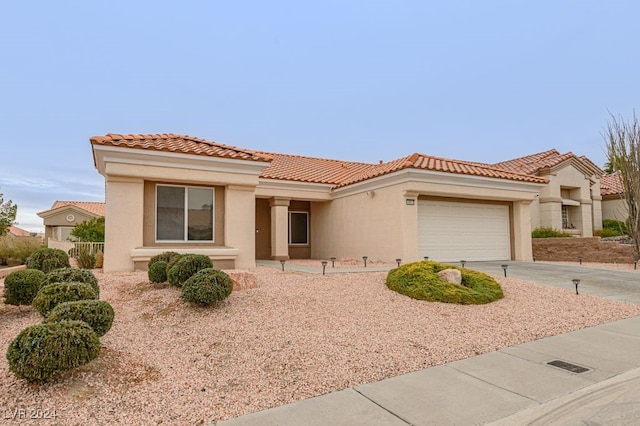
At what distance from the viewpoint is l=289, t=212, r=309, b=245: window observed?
62.3 ft

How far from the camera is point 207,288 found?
6.40 metres

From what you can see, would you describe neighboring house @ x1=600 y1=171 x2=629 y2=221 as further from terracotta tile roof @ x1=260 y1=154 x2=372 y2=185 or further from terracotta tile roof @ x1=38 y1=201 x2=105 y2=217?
terracotta tile roof @ x1=38 y1=201 x2=105 y2=217

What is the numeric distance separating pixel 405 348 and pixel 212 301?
10.5 ft

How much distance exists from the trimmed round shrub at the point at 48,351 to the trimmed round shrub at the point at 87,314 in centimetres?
52

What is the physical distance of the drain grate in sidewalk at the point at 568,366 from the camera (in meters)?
4.69

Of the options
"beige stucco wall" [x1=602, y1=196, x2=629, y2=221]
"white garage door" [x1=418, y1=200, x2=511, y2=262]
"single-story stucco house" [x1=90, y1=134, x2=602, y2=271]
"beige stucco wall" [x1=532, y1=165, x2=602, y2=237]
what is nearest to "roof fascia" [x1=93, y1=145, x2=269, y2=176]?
"single-story stucco house" [x1=90, y1=134, x2=602, y2=271]

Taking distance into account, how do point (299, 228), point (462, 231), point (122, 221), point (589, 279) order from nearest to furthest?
point (589, 279)
point (122, 221)
point (462, 231)
point (299, 228)

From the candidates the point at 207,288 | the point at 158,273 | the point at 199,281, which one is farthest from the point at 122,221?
the point at 207,288

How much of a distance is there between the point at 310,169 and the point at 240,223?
820cm

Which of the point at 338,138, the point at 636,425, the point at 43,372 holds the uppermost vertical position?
the point at 338,138

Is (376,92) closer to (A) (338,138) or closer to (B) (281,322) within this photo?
(A) (338,138)

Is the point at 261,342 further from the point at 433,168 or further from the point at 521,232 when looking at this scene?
the point at 521,232

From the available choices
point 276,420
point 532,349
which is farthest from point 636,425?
point 276,420

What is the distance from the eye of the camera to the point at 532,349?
5.48 metres
